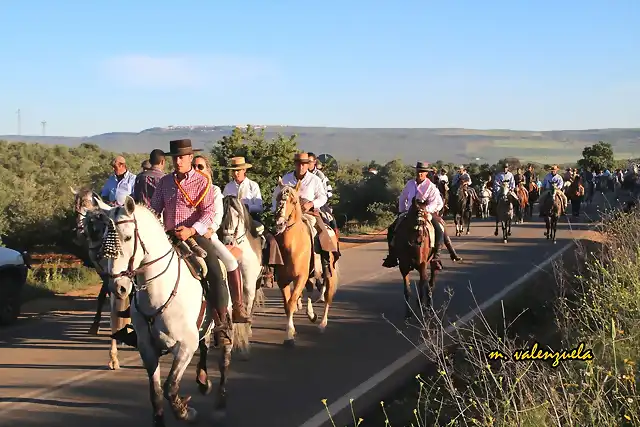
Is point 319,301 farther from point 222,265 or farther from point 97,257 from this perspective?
point 97,257

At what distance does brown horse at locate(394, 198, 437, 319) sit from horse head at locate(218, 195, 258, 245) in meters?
3.50

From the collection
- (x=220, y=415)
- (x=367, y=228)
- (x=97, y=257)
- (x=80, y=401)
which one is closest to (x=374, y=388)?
(x=220, y=415)

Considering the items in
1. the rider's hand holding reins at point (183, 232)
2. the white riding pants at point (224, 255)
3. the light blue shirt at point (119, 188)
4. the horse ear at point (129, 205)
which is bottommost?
the white riding pants at point (224, 255)

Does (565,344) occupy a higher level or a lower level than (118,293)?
lower

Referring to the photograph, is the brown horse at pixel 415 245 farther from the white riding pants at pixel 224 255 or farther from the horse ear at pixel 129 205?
the horse ear at pixel 129 205

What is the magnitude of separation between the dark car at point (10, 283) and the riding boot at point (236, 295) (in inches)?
234

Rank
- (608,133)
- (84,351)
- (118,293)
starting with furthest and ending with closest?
1. (608,133)
2. (84,351)
3. (118,293)

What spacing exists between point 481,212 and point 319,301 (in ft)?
73.2

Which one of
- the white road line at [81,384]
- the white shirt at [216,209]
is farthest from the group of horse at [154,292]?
the white road line at [81,384]

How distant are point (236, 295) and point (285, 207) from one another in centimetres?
274

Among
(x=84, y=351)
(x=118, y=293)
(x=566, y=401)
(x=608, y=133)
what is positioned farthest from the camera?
(x=608, y=133)

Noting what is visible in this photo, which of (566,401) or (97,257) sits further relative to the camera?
(97,257)

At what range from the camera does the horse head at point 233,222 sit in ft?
31.3

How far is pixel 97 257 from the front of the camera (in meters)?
6.04
